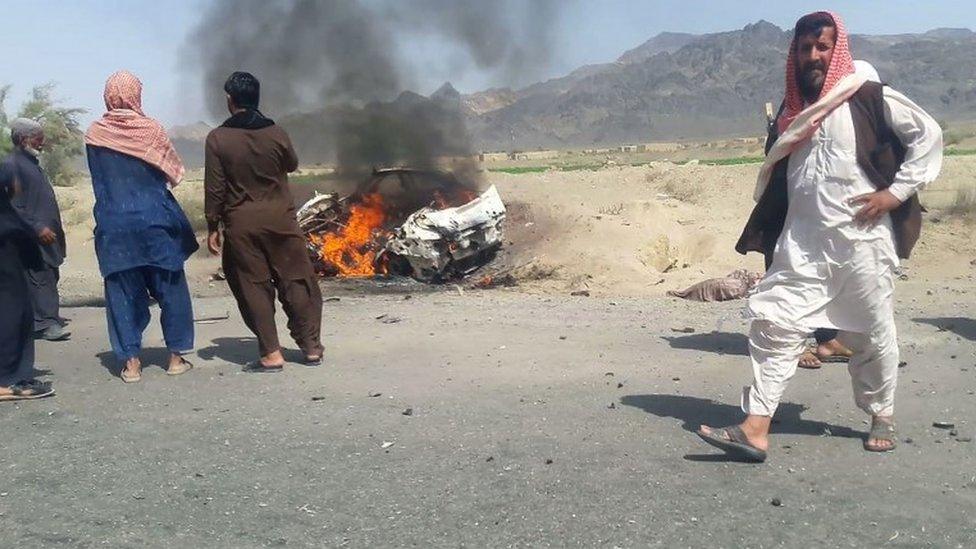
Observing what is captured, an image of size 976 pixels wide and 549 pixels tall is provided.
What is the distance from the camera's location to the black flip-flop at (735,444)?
4355 mm

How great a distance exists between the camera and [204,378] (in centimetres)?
636

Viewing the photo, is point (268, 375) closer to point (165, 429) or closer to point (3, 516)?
point (165, 429)

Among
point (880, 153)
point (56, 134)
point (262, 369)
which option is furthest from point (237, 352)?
point (56, 134)

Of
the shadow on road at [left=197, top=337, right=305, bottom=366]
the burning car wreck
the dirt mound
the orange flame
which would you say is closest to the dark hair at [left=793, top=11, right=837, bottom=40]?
the shadow on road at [left=197, top=337, right=305, bottom=366]

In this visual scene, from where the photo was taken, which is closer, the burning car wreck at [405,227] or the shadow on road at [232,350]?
the shadow on road at [232,350]

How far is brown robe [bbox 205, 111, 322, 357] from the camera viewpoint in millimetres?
6254

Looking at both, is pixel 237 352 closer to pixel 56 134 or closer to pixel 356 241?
pixel 356 241

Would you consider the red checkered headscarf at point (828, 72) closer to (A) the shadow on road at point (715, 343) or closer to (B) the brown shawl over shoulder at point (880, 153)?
(B) the brown shawl over shoulder at point (880, 153)

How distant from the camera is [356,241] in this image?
12258 mm

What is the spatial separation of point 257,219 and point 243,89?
0.86 meters

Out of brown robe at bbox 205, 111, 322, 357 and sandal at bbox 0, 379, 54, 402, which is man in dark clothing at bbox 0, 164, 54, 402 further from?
brown robe at bbox 205, 111, 322, 357

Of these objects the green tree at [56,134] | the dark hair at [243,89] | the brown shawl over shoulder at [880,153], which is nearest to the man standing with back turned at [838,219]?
the brown shawl over shoulder at [880,153]

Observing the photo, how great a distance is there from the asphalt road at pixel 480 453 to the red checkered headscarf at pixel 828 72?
5.32 feet

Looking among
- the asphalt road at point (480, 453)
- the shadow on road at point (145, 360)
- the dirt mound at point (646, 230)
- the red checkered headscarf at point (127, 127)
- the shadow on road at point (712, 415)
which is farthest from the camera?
the dirt mound at point (646, 230)
